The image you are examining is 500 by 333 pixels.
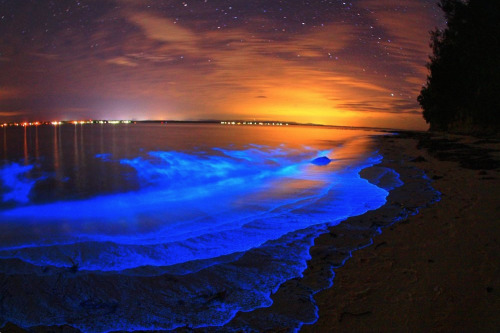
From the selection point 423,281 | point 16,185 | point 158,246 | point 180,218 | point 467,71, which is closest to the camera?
point 423,281

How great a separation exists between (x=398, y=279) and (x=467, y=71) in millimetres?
34092

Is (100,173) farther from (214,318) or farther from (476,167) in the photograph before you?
(476,167)

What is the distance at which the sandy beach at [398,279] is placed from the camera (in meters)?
2.21

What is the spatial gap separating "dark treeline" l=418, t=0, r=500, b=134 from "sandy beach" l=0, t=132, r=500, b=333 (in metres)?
25.3

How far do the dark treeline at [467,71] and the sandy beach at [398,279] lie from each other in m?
25.3

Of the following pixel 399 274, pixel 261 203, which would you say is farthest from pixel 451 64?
pixel 399 274

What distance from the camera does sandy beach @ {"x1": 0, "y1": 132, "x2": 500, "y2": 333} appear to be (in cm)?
221

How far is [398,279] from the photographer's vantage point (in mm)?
2777

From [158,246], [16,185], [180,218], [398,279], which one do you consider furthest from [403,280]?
[16,185]

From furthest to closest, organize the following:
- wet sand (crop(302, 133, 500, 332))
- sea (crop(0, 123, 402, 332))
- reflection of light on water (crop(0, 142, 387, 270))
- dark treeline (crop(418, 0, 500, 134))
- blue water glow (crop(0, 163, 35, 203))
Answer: dark treeline (crop(418, 0, 500, 134)), blue water glow (crop(0, 163, 35, 203)), reflection of light on water (crop(0, 142, 387, 270)), sea (crop(0, 123, 402, 332)), wet sand (crop(302, 133, 500, 332))

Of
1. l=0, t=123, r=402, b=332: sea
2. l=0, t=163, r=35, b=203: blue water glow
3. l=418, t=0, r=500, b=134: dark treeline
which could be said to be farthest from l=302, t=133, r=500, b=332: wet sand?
l=418, t=0, r=500, b=134: dark treeline

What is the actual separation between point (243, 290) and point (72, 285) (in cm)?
167

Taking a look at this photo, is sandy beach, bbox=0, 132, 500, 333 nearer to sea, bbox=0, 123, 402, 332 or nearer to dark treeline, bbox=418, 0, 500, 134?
sea, bbox=0, 123, 402, 332

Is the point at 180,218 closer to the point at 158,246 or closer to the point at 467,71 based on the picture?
the point at 158,246
